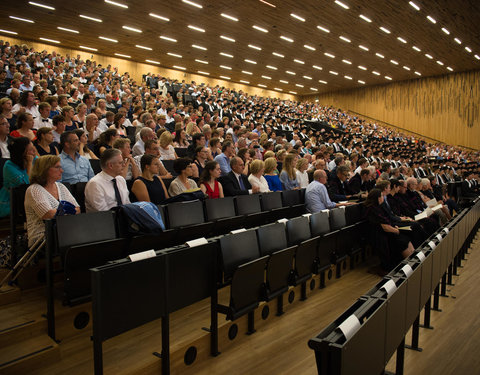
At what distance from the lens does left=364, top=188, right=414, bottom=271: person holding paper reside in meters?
4.17


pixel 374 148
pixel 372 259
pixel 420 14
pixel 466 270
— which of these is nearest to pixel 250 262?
pixel 372 259

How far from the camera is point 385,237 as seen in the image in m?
4.22

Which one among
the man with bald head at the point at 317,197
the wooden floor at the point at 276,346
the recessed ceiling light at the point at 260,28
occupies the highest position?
the recessed ceiling light at the point at 260,28

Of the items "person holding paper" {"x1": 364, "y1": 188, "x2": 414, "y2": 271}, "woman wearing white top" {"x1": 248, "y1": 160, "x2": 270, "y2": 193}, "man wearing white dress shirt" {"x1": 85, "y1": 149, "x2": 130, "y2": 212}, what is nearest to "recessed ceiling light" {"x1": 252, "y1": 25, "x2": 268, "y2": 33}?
"woman wearing white top" {"x1": 248, "y1": 160, "x2": 270, "y2": 193}

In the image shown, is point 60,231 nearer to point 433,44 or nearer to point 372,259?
point 372,259

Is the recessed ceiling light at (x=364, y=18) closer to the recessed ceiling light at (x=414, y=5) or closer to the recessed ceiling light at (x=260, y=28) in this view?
the recessed ceiling light at (x=414, y=5)

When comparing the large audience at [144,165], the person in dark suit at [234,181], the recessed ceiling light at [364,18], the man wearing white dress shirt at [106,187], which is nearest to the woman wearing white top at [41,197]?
the large audience at [144,165]

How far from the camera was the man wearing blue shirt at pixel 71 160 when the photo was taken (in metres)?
3.23

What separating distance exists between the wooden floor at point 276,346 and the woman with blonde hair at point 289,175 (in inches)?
77.8

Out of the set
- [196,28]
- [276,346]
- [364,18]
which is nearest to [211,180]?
[276,346]

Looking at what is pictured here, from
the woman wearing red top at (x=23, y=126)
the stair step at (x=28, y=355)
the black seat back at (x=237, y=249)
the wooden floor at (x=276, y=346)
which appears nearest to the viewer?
the stair step at (x=28, y=355)

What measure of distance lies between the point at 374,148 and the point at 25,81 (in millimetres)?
11785

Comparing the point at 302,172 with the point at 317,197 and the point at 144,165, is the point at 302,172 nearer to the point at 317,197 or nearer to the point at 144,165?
the point at 317,197

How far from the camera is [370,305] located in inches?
60.9
